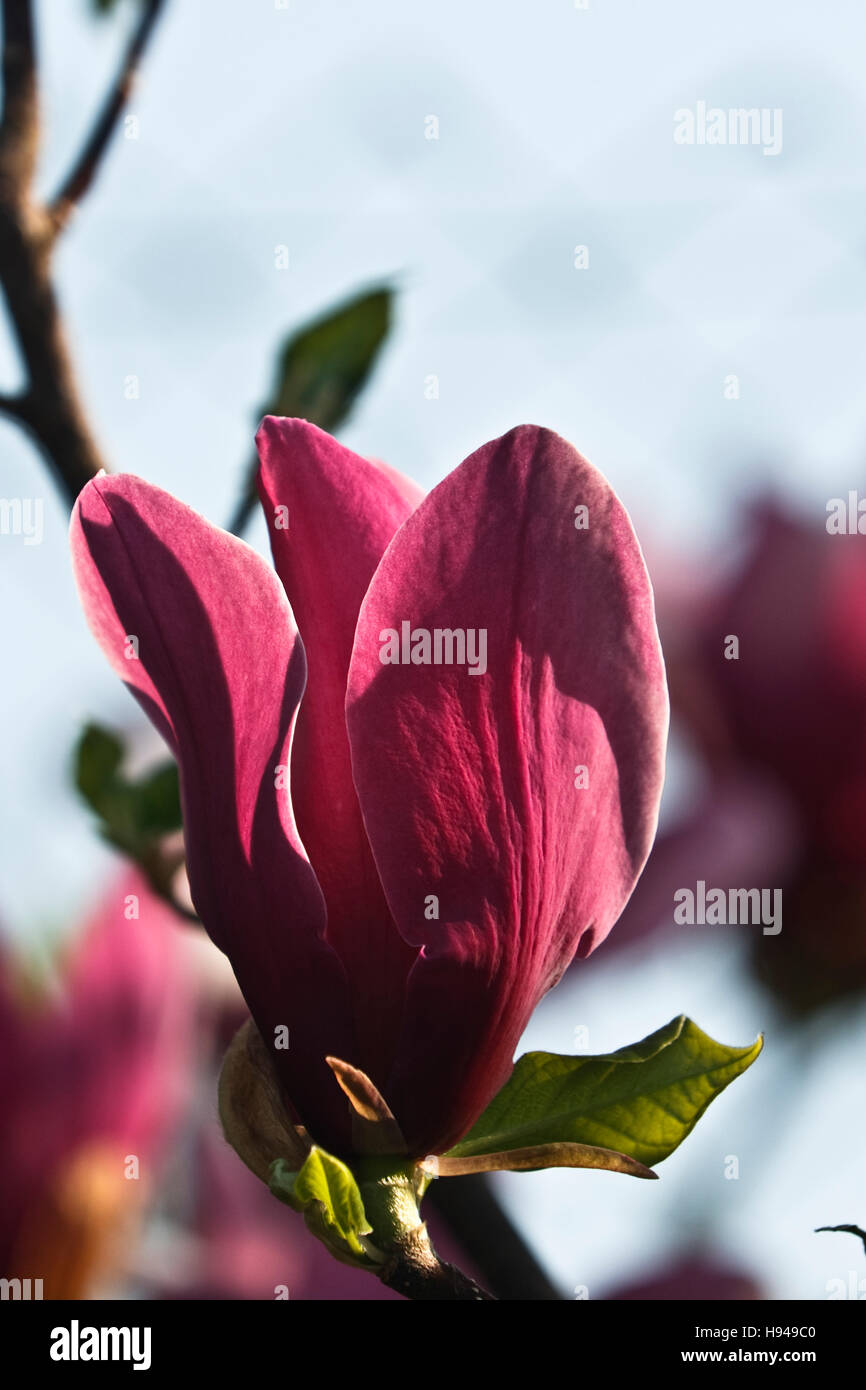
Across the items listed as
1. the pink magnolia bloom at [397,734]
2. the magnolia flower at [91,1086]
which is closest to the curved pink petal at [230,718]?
the pink magnolia bloom at [397,734]

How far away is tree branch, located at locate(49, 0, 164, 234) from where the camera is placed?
0.46 meters

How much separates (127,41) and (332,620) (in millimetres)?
296


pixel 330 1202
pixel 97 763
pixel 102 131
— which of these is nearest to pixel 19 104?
pixel 102 131

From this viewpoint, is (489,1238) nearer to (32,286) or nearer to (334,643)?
(334,643)

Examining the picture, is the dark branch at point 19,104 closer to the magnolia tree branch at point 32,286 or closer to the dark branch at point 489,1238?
the magnolia tree branch at point 32,286

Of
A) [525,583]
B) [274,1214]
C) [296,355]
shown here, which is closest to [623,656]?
[525,583]

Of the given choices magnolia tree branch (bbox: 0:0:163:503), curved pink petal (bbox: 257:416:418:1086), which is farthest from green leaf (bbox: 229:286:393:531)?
curved pink petal (bbox: 257:416:418:1086)

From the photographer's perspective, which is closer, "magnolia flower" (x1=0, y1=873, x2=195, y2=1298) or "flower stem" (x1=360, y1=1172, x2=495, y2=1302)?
"flower stem" (x1=360, y1=1172, x2=495, y2=1302)

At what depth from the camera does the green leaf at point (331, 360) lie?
50 cm

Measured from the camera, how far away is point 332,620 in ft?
1.01

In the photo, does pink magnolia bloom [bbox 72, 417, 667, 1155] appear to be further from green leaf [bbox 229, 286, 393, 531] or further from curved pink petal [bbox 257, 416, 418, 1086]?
green leaf [bbox 229, 286, 393, 531]

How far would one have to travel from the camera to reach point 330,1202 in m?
0.29

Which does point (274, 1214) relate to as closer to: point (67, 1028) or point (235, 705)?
point (67, 1028)

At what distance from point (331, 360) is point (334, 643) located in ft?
0.74
